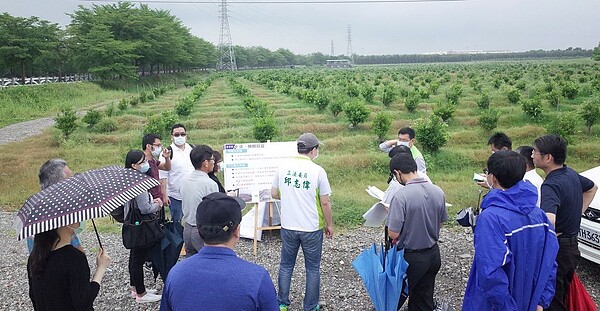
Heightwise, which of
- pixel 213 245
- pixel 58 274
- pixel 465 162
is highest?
pixel 213 245

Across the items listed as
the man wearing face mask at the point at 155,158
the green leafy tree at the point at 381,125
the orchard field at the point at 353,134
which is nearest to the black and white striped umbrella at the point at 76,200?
the man wearing face mask at the point at 155,158

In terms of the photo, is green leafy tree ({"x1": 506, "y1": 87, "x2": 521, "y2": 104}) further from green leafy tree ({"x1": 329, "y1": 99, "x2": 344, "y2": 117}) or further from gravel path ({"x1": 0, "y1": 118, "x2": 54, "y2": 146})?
gravel path ({"x1": 0, "y1": 118, "x2": 54, "y2": 146})

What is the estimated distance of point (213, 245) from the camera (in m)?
1.80

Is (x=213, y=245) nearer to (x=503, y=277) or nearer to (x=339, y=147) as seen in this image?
(x=503, y=277)

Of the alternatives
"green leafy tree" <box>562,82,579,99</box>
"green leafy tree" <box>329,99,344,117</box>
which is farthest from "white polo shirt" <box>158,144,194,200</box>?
"green leafy tree" <box>562,82,579,99</box>

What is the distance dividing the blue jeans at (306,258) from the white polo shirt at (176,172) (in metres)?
1.78

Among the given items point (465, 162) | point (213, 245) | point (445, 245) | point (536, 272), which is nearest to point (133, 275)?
point (213, 245)

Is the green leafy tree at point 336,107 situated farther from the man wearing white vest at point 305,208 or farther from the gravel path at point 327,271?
the man wearing white vest at point 305,208

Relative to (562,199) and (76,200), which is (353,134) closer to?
(562,199)

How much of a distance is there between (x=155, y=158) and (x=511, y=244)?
374cm

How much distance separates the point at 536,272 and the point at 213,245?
1.84 m

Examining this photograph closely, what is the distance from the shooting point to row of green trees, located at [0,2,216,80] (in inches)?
1091

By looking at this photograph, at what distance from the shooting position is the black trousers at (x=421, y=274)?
3.16m

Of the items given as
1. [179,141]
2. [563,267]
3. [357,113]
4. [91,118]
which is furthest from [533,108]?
[91,118]
